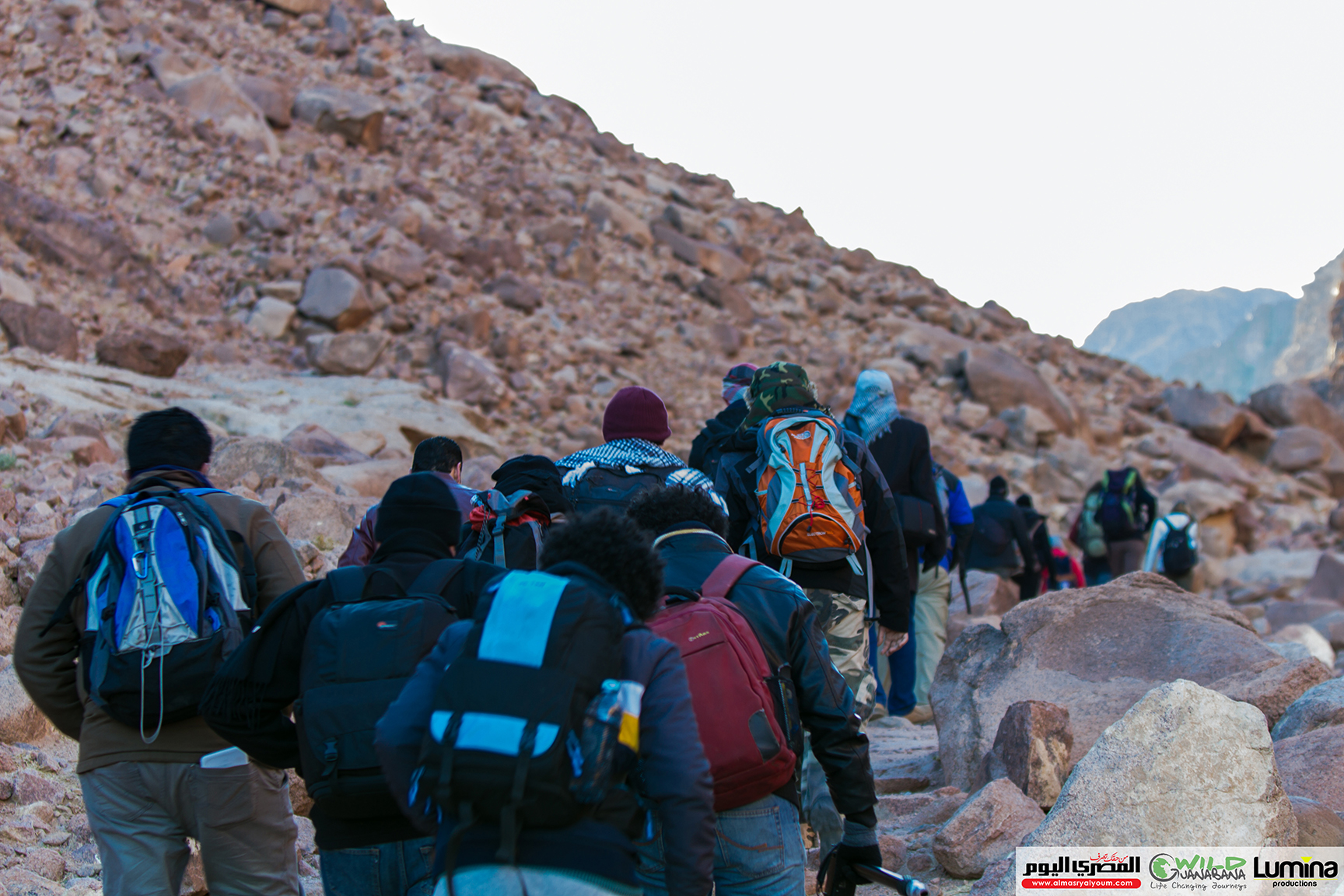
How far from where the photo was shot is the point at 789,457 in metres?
4.00

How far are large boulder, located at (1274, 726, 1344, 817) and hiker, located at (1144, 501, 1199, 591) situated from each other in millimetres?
5551

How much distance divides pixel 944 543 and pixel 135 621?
433 cm

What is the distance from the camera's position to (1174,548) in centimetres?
946

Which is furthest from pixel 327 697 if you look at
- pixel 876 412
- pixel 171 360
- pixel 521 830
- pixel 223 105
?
pixel 223 105

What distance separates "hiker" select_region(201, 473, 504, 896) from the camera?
2273 millimetres

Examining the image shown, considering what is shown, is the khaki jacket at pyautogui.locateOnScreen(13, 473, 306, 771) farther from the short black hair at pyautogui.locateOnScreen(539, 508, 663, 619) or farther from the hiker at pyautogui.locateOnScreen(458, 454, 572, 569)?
the short black hair at pyautogui.locateOnScreen(539, 508, 663, 619)

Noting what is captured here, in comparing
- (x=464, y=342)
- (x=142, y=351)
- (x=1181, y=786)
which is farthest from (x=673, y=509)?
(x=464, y=342)

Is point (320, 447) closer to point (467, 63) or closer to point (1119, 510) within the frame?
point (1119, 510)

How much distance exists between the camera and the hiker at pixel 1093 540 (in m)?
10.0

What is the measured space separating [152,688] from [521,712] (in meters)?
1.44

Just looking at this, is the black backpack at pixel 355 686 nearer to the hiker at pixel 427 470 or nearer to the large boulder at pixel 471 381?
the hiker at pixel 427 470

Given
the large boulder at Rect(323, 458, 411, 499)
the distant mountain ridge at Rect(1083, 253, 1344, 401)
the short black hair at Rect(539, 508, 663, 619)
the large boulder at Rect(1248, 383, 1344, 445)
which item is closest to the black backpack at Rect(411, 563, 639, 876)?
the short black hair at Rect(539, 508, 663, 619)

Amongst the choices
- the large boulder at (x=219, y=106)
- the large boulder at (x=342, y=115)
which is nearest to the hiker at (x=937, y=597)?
the large boulder at (x=219, y=106)

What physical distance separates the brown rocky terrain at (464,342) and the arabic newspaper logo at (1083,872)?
327 millimetres
